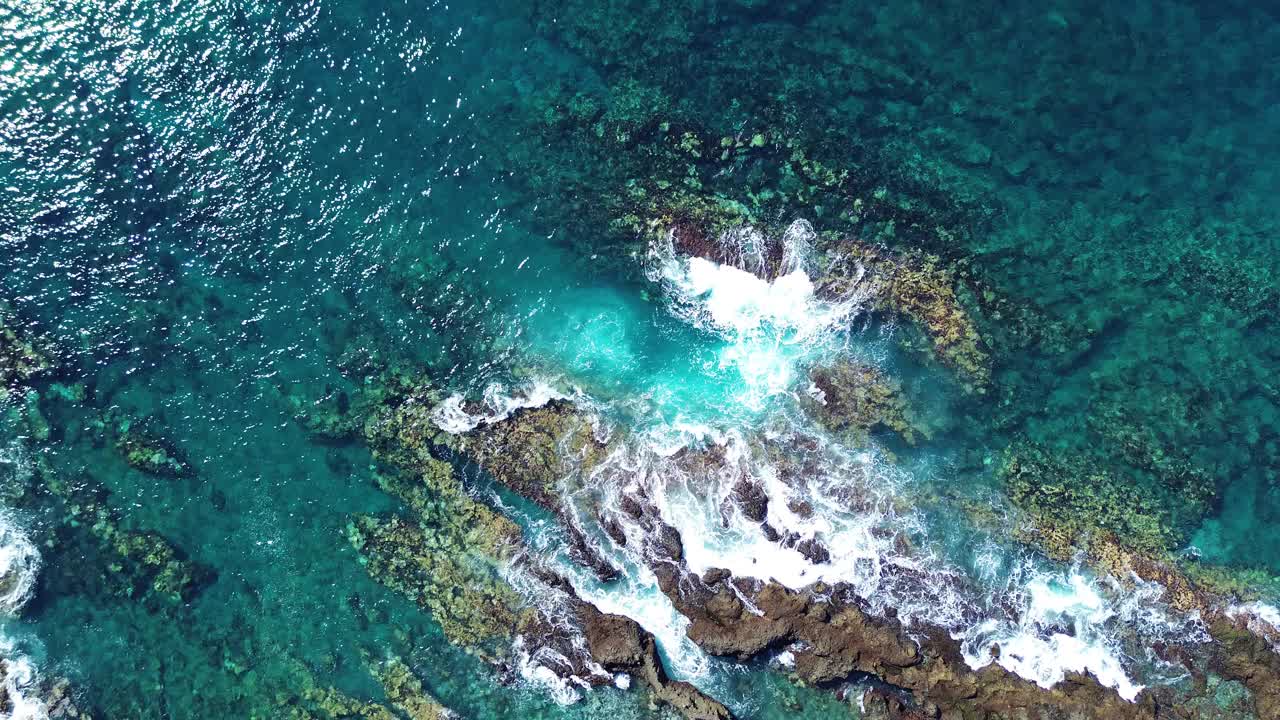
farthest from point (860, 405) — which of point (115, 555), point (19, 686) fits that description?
point (19, 686)

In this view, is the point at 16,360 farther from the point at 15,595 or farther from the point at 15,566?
the point at 15,595

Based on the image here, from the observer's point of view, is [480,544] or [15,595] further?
[480,544]

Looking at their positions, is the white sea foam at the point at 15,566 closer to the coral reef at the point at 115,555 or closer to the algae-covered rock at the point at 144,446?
the coral reef at the point at 115,555

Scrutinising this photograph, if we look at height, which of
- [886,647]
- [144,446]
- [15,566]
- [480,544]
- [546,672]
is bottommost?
[886,647]

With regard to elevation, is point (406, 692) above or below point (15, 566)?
below

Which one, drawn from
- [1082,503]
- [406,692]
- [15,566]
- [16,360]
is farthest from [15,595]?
[1082,503]

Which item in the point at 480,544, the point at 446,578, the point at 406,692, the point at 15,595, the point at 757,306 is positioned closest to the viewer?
the point at 15,595

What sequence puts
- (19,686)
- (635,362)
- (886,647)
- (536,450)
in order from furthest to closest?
1. (635,362)
2. (536,450)
3. (19,686)
4. (886,647)
